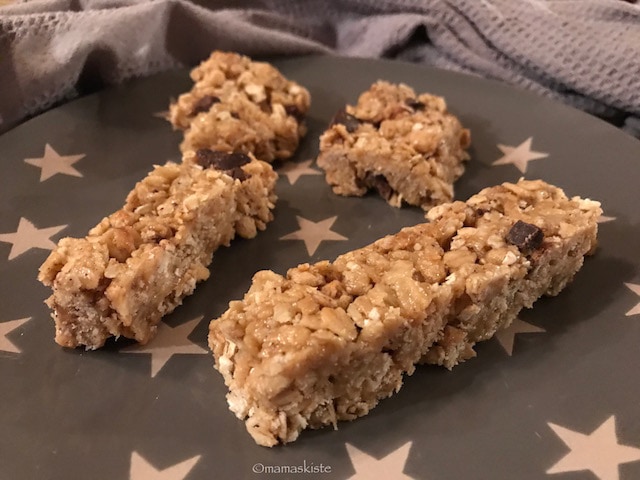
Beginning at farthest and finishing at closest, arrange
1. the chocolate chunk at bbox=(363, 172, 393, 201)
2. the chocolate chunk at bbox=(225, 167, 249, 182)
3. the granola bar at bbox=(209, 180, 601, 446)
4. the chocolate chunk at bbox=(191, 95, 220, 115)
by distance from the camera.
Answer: the chocolate chunk at bbox=(191, 95, 220, 115)
the chocolate chunk at bbox=(363, 172, 393, 201)
the chocolate chunk at bbox=(225, 167, 249, 182)
the granola bar at bbox=(209, 180, 601, 446)

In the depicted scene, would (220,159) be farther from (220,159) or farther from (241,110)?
(241,110)

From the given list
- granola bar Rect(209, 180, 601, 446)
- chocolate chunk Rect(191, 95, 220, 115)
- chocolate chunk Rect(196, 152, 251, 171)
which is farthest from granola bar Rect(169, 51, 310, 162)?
granola bar Rect(209, 180, 601, 446)

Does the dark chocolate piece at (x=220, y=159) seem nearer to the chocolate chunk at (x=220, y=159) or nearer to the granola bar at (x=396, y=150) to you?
the chocolate chunk at (x=220, y=159)

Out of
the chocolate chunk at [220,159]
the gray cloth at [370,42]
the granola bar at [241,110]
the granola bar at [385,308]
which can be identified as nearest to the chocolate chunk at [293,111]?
the granola bar at [241,110]

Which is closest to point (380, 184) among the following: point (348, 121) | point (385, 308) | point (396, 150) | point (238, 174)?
point (396, 150)

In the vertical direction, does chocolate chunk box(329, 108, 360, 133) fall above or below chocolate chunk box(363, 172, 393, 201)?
above

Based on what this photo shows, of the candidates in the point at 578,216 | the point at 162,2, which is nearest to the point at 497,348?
the point at 578,216

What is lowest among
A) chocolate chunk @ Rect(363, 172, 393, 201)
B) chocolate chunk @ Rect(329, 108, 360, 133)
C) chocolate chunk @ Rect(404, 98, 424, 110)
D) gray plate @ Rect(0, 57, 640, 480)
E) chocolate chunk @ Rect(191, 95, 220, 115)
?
gray plate @ Rect(0, 57, 640, 480)

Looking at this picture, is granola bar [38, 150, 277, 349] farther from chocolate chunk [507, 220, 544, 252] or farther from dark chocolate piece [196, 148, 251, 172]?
chocolate chunk [507, 220, 544, 252]
